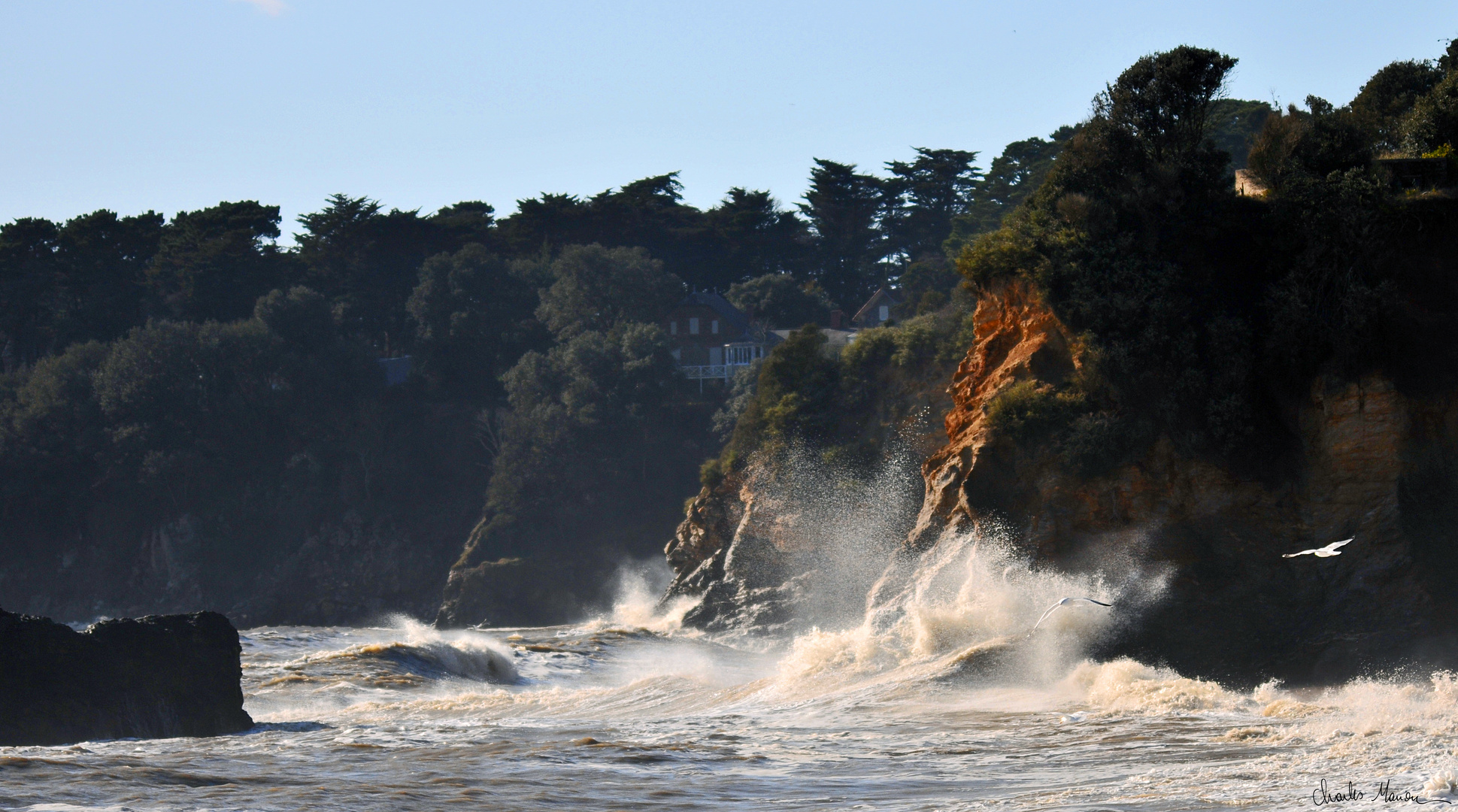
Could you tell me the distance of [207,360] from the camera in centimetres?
7362

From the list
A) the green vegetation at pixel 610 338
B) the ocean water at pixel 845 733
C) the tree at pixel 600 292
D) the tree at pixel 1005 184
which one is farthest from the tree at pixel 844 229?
the ocean water at pixel 845 733

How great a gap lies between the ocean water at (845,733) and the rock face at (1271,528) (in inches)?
36.0

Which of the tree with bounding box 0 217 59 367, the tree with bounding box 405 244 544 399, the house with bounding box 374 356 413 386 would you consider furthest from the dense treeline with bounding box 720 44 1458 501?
the tree with bounding box 0 217 59 367

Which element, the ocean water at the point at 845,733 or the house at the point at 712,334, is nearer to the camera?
the ocean water at the point at 845,733

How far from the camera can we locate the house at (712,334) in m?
80.0

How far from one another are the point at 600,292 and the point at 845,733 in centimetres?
5927

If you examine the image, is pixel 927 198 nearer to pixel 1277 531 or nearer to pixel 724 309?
pixel 724 309

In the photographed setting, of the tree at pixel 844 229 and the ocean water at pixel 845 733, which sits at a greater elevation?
the tree at pixel 844 229

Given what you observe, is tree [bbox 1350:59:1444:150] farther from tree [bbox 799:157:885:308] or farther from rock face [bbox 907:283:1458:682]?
tree [bbox 799:157:885:308]

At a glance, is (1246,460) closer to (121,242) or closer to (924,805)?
(924,805)

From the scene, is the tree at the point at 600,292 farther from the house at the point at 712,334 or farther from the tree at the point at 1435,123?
the tree at the point at 1435,123

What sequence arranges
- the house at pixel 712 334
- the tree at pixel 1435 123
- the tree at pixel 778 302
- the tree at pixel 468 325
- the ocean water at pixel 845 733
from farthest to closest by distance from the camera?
the tree at pixel 778 302 → the house at pixel 712 334 → the tree at pixel 468 325 → the tree at pixel 1435 123 → the ocean water at pixel 845 733

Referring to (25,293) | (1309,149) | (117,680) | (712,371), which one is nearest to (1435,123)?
(1309,149)

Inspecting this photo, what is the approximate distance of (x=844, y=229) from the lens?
9812 cm
